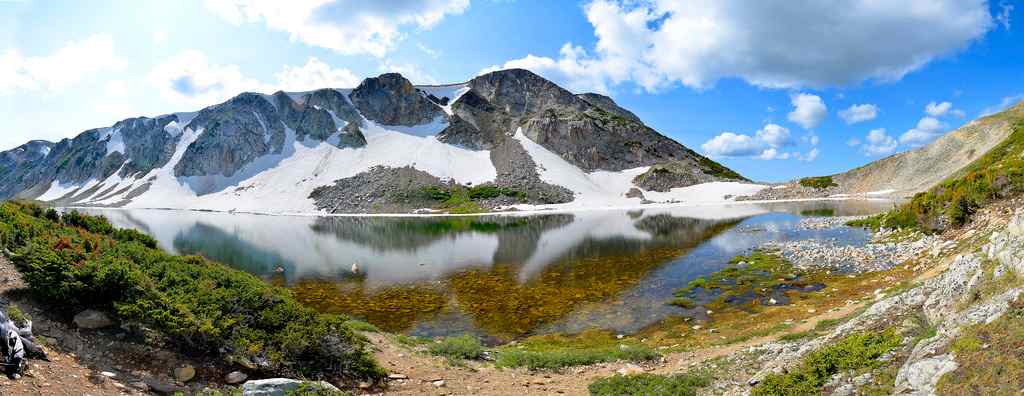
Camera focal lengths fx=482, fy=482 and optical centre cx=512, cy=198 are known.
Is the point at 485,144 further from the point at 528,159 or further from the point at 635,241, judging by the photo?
the point at 635,241

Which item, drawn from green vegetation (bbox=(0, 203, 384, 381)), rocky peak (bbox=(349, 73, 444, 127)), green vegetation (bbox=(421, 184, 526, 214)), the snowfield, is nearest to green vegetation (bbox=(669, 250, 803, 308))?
green vegetation (bbox=(0, 203, 384, 381))

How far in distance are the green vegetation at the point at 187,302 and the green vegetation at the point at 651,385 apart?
240 inches

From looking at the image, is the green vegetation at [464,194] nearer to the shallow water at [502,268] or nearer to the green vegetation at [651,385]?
the shallow water at [502,268]

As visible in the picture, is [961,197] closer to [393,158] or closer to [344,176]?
[393,158]

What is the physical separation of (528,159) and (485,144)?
20975 mm

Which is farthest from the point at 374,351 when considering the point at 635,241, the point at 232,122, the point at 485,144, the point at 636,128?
the point at 232,122

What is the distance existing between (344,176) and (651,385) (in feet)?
472

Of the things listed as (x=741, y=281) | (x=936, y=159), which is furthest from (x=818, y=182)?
(x=741, y=281)

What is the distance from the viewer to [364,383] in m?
12.6

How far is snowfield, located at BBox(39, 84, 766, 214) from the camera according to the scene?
133875 millimetres

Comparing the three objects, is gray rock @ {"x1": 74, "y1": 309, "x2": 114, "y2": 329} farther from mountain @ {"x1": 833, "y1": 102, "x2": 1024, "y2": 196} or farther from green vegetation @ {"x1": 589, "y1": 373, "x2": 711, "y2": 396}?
mountain @ {"x1": 833, "y1": 102, "x2": 1024, "y2": 196}

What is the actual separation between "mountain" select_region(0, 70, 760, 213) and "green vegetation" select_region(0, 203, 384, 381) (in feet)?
349

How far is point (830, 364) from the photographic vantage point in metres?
8.39

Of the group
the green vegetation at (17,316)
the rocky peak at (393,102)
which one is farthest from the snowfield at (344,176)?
the green vegetation at (17,316)
